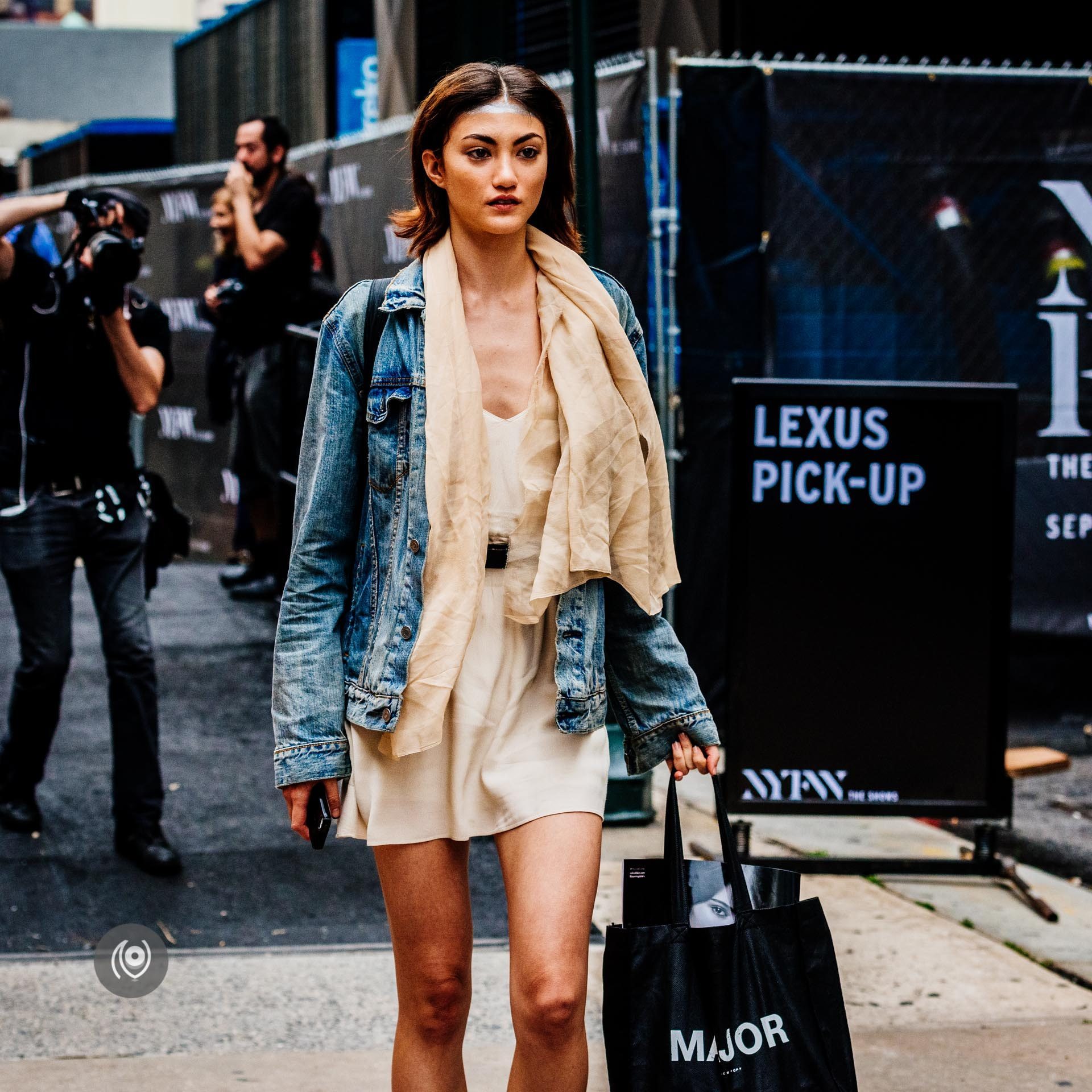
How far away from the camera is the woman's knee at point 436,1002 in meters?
2.76

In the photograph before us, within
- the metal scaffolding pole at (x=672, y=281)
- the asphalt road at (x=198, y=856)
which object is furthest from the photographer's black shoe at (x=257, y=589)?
the metal scaffolding pole at (x=672, y=281)

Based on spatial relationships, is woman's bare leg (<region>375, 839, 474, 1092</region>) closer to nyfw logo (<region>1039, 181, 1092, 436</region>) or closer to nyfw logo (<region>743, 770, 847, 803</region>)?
nyfw logo (<region>743, 770, 847, 803</region>)

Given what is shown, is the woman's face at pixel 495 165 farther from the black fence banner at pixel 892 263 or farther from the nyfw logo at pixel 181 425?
the nyfw logo at pixel 181 425

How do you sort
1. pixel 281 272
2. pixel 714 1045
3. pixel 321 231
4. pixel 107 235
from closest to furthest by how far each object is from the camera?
pixel 714 1045 < pixel 107 235 < pixel 281 272 < pixel 321 231

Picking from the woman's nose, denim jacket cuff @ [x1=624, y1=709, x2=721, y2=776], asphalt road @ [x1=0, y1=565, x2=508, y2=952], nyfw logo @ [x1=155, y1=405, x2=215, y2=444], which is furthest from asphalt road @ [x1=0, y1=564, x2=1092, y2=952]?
the woman's nose

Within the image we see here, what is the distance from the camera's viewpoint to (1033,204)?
6.95 m

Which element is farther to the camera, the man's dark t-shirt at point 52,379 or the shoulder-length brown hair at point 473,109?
the man's dark t-shirt at point 52,379

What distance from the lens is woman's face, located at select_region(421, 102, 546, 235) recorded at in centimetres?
282

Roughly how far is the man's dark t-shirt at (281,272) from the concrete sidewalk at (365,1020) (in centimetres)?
447

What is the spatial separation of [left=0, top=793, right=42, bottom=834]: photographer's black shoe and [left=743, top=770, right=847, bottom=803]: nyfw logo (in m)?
2.33

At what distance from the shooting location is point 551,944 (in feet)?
8.64

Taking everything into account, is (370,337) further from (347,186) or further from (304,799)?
(347,186)

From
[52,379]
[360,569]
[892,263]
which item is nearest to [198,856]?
[52,379]

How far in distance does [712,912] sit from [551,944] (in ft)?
1.02
